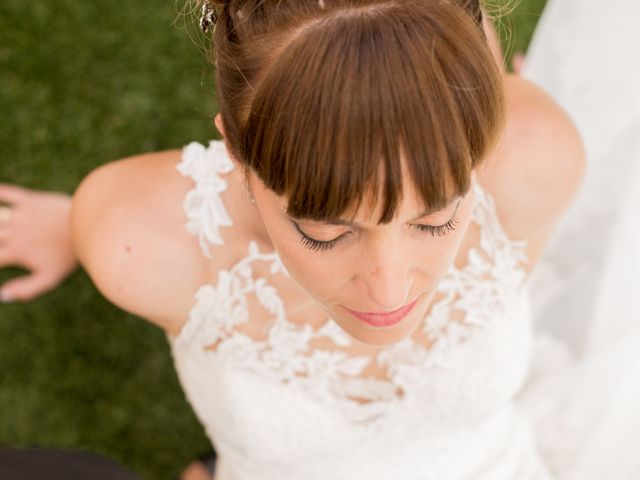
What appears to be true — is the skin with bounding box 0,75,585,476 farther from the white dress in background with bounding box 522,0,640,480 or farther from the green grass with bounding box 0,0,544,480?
the green grass with bounding box 0,0,544,480

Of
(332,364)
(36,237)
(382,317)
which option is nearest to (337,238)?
(382,317)

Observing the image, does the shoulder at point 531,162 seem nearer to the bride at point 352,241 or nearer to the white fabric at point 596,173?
the bride at point 352,241

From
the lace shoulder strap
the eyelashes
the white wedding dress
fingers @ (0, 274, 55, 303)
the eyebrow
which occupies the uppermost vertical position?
the eyebrow

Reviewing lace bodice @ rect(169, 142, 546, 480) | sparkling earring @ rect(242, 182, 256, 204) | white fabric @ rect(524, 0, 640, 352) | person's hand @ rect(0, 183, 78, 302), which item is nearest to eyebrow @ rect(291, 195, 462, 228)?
sparkling earring @ rect(242, 182, 256, 204)

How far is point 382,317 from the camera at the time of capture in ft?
5.19

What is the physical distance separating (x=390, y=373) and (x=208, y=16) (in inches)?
37.0

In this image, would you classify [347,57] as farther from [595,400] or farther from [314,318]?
[595,400]

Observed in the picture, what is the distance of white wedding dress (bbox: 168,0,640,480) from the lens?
1908 mm

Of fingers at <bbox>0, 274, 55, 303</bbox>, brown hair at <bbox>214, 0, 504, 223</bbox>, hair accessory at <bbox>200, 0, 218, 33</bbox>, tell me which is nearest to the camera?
brown hair at <bbox>214, 0, 504, 223</bbox>

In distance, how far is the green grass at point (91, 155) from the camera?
113 inches

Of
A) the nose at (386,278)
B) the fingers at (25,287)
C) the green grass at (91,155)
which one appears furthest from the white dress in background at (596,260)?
the fingers at (25,287)

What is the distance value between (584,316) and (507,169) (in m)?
0.64

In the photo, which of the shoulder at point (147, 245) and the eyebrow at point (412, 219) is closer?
the eyebrow at point (412, 219)

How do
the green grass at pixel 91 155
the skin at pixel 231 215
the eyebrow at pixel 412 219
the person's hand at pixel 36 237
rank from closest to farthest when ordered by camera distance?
the eyebrow at pixel 412 219 < the skin at pixel 231 215 < the person's hand at pixel 36 237 < the green grass at pixel 91 155
